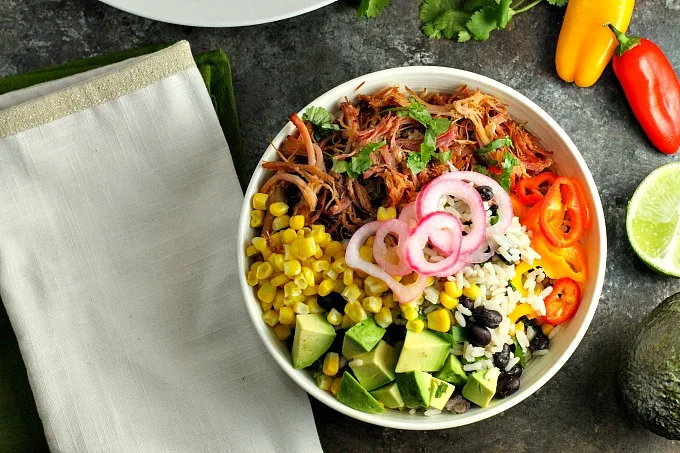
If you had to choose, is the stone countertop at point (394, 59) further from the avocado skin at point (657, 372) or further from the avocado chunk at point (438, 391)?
the avocado chunk at point (438, 391)

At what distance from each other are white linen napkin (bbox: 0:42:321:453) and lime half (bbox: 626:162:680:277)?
169 cm

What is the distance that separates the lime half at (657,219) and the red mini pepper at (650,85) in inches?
7.9

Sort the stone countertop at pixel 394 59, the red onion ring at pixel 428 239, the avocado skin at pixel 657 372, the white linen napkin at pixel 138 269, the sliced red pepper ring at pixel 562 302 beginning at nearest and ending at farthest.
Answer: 1. the red onion ring at pixel 428 239
2. the sliced red pepper ring at pixel 562 302
3. the avocado skin at pixel 657 372
4. the white linen napkin at pixel 138 269
5. the stone countertop at pixel 394 59

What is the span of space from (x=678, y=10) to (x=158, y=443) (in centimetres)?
319

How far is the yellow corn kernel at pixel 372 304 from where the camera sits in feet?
8.55

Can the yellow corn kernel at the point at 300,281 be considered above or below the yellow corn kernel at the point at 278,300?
above

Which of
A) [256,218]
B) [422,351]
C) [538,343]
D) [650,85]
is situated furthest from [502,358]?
[650,85]

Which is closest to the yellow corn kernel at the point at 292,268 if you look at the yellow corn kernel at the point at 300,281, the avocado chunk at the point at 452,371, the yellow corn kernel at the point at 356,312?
the yellow corn kernel at the point at 300,281

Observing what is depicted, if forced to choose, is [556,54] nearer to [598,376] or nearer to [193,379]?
[598,376]

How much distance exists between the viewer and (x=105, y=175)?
10.4ft

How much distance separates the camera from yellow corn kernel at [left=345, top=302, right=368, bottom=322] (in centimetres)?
Answer: 261

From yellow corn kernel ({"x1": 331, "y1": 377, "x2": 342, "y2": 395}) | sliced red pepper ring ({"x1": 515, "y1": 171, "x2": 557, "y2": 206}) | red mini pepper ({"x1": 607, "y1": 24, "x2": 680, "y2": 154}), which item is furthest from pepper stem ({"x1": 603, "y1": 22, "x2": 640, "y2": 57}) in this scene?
yellow corn kernel ({"x1": 331, "y1": 377, "x2": 342, "y2": 395})

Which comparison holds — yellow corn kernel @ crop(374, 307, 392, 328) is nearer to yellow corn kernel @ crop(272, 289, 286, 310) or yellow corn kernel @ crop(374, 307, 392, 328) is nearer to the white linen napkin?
yellow corn kernel @ crop(272, 289, 286, 310)

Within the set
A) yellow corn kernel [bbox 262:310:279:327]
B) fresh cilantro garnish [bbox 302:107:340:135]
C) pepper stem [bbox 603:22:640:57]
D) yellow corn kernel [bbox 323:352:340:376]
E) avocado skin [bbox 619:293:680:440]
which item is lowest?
avocado skin [bbox 619:293:680:440]
